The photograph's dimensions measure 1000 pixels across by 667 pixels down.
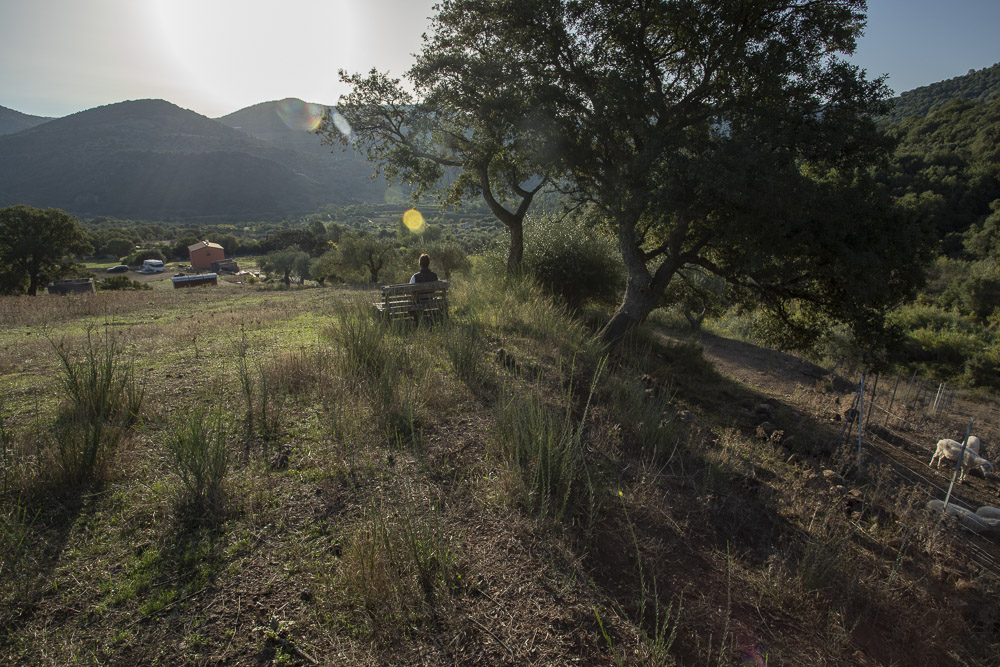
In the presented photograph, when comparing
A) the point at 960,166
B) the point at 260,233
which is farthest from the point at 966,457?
the point at 260,233

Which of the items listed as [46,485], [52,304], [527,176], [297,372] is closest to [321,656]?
[46,485]

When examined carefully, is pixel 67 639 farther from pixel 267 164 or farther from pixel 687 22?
pixel 267 164

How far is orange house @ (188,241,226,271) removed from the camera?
7381 centimetres

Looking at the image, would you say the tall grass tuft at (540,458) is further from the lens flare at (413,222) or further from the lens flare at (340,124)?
the lens flare at (413,222)

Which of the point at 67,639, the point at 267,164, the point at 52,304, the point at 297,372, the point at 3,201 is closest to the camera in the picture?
the point at 67,639

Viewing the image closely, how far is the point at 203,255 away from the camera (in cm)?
7488

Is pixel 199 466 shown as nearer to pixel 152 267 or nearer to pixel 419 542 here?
pixel 419 542

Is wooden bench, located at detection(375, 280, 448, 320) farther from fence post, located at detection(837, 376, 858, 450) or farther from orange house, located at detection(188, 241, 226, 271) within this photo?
orange house, located at detection(188, 241, 226, 271)

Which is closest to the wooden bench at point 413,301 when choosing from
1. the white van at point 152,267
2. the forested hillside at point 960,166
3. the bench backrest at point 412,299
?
the bench backrest at point 412,299

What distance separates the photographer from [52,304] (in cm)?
1279

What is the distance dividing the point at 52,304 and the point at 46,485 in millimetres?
14990

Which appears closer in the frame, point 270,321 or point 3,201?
point 270,321

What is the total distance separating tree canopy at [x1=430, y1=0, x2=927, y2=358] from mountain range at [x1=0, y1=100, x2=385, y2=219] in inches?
A: 5513

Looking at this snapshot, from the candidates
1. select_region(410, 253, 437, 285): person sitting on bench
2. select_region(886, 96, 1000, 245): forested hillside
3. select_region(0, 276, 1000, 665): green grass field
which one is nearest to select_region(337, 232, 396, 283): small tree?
select_region(410, 253, 437, 285): person sitting on bench
